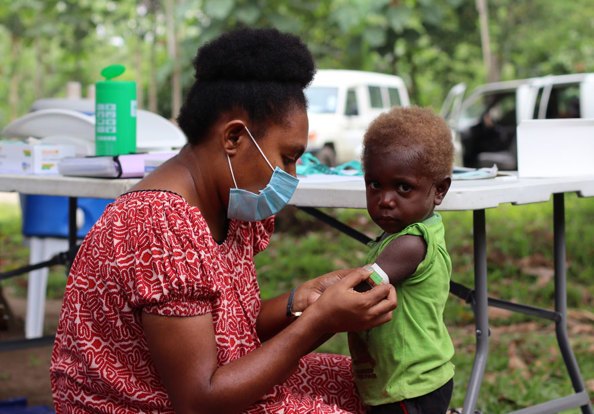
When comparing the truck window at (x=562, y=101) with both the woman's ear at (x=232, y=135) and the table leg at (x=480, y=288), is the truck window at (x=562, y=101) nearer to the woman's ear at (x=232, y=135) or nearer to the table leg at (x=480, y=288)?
the table leg at (x=480, y=288)

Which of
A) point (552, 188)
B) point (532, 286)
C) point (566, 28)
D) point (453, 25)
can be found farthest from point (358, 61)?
point (552, 188)

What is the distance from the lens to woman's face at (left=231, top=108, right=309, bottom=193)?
1.53 meters

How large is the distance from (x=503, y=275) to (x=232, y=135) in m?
4.72

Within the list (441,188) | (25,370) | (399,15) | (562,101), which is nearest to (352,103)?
(399,15)

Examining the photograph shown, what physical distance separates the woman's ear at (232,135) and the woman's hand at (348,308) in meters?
0.33

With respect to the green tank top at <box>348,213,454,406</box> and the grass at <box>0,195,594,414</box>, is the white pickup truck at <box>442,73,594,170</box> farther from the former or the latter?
the green tank top at <box>348,213,454,406</box>

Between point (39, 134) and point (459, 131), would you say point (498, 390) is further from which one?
point (459, 131)

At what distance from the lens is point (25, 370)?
406cm

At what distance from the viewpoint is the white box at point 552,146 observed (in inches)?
98.0

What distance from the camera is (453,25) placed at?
664 inches

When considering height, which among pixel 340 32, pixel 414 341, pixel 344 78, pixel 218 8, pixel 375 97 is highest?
pixel 340 32

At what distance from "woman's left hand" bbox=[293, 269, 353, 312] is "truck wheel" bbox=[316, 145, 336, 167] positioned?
29.7 ft

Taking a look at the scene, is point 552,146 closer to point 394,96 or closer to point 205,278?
point 205,278

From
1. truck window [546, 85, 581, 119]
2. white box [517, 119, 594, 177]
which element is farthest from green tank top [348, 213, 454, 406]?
truck window [546, 85, 581, 119]
